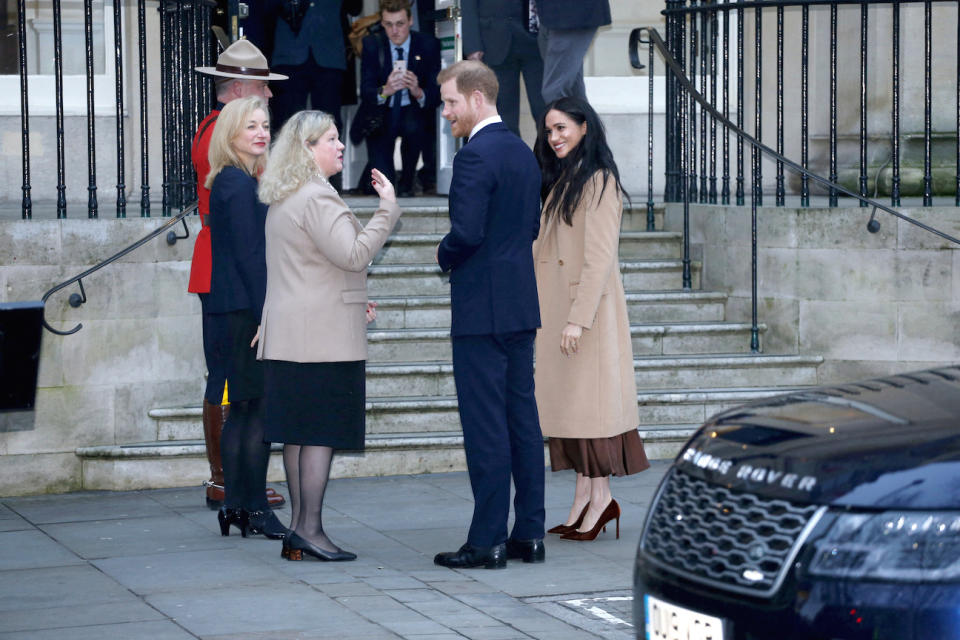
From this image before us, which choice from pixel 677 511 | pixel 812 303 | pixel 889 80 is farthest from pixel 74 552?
pixel 889 80

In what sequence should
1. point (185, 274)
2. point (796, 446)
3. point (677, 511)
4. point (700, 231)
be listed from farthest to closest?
point (700, 231)
point (185, 274)
point (677, 511)
point (796, 446)

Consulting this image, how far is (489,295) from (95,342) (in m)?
2.88

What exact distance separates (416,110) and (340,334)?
20.0 feet

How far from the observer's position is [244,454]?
22.0 feet

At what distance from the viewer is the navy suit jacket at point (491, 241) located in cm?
588

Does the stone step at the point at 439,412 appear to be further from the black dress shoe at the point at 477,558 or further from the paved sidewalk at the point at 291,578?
the black dress shoe at the point at 477,558

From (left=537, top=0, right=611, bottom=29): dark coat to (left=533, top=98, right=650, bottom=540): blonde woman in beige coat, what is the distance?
11.7ft

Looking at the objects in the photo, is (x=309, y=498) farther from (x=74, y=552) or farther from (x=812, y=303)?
(x=812, y=303)

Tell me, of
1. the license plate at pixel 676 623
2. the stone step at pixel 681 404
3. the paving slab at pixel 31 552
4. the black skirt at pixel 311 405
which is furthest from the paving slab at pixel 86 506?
the license plate at pixel 676 623

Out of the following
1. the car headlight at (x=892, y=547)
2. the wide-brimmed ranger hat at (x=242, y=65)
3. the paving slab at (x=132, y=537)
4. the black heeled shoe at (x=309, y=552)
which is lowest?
the paving slab at (x=132, y=537)

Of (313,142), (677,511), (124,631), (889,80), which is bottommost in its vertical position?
(124,631)

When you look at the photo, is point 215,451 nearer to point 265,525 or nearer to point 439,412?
point 265,525

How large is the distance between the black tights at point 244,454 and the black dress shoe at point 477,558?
1.06 meters

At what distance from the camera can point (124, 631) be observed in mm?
5129
